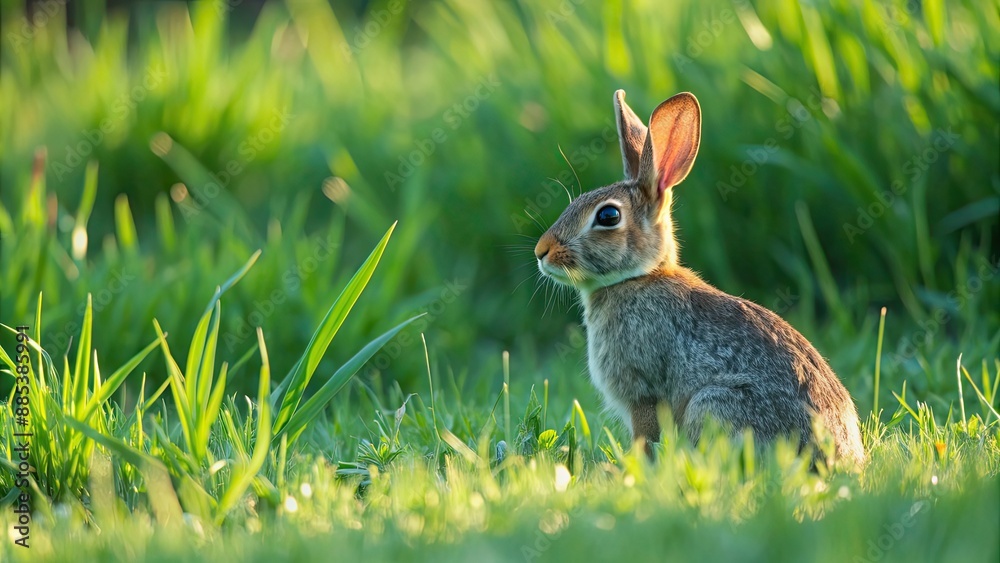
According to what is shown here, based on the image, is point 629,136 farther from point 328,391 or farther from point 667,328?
point 328,391

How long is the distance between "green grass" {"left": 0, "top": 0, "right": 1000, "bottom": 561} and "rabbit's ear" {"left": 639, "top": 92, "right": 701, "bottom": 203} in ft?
1.99

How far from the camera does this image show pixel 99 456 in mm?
3070

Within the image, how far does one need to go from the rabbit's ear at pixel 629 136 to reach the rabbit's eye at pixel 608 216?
0.61ft

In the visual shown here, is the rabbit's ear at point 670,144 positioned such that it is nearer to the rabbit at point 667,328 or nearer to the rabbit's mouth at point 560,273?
the rabbit at point 667,328

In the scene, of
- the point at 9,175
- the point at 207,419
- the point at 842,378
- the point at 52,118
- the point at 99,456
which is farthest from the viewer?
the point at 52,118

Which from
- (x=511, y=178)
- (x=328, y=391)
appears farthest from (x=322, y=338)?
(x=511, y=178)

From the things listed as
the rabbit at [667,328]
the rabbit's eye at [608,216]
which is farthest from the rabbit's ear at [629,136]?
the rabbit's eye at [608,216]

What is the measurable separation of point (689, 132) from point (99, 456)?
7.71 feet

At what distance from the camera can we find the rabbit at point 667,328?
346cm

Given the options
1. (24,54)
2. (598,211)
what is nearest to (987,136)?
(598,211)

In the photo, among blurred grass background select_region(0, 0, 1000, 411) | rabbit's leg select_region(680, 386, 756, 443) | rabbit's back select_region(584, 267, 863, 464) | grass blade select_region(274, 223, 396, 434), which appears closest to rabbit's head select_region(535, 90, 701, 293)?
rabbit's back select_region(584, 267, 863, 464)

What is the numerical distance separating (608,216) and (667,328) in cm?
49

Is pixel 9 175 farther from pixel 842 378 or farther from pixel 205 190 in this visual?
pixel 842 378

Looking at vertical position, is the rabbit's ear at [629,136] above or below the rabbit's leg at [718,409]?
above
